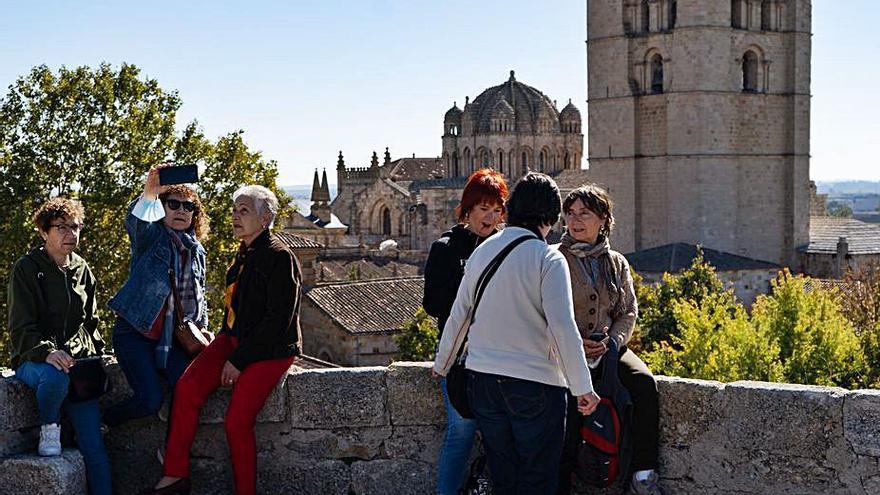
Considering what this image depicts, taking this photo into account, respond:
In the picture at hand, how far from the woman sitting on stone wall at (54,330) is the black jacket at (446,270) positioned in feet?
6.90

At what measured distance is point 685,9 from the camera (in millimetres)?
45406

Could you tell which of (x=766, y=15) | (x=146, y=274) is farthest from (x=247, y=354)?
(x=766, y=15)

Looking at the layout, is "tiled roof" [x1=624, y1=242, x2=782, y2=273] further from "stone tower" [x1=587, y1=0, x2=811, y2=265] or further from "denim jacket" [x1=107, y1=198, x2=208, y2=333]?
"denim jacket" [x1=107, y1=198, x2=208, y2=333]

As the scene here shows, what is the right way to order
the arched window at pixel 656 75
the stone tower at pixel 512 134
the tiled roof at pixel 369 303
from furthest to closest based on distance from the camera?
the stone tower at pixel 512 134 < the arched window at pixel 656 75 < the tiled roof at pixel 369 303

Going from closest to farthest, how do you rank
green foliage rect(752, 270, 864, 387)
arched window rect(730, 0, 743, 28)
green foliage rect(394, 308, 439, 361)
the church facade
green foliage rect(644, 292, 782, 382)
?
green foliage rect(644, 292, 782, 382), green foliage rect(752, 270, 864, 387), green foliage rect(394, 308, 439, 361), arched window rect(730, 0, 743, 28), the church facade

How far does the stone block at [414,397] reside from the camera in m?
7.59

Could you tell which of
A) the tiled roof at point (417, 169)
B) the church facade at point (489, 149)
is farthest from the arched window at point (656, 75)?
the tiled roof at point (417, 169)

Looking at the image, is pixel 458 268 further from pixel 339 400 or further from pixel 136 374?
pixel 136 374

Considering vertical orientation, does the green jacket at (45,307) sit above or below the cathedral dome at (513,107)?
below

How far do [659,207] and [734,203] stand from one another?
2832 mm

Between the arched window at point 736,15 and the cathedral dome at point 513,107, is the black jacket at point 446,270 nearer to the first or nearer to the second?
the arched window at point 736,15

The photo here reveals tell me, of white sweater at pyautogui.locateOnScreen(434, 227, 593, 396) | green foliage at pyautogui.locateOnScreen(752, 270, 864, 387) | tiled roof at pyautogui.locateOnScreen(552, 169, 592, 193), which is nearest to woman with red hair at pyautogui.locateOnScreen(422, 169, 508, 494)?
white sweater at pyautogui.locateOnScreen(434, 227, 593, 396)

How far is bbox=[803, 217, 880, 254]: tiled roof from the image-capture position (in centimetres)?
4878

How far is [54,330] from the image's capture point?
7348 mm
